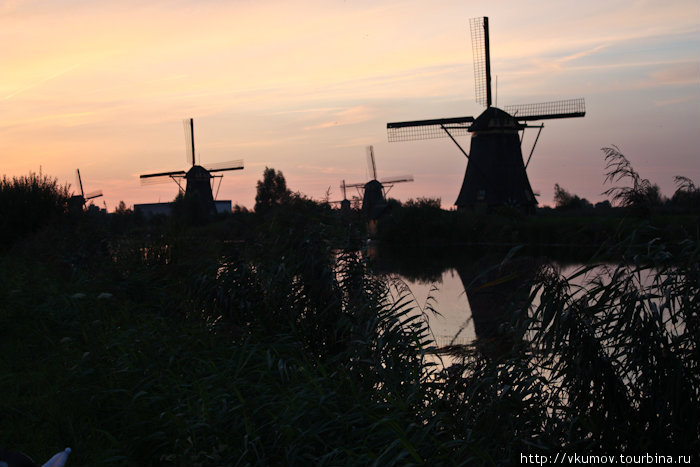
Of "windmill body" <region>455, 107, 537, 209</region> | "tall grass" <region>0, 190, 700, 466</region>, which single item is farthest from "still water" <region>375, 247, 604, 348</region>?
"windmill body" <region>455, 107, 537, 209</region>

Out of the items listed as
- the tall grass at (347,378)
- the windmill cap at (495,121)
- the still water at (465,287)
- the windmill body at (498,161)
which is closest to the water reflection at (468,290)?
the still water at (465,287)

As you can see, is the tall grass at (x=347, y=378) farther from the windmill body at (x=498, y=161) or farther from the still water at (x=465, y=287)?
the windmill body at (x=498, y=161)

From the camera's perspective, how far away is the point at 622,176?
170 inches

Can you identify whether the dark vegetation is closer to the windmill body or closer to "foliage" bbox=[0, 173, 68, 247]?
"foliage" bbox=[0, 173, 68, 247]

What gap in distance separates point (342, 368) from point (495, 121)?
25.0 metres

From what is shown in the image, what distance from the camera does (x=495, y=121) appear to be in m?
28.2

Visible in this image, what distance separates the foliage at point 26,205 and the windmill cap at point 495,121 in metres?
18.7

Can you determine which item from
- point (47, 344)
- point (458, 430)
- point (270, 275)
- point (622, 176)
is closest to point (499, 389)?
point (458, 430)

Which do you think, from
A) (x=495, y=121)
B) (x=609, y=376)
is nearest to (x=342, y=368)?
(x=609, y=376)

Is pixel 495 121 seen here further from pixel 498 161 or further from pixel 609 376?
pixel 609 376

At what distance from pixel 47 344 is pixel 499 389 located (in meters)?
4.59

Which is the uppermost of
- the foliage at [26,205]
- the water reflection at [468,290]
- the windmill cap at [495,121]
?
the windmill cap at [495,121]

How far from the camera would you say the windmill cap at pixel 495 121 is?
92.3 ft

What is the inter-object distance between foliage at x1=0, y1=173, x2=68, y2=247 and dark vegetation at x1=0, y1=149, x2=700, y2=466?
332 inches
